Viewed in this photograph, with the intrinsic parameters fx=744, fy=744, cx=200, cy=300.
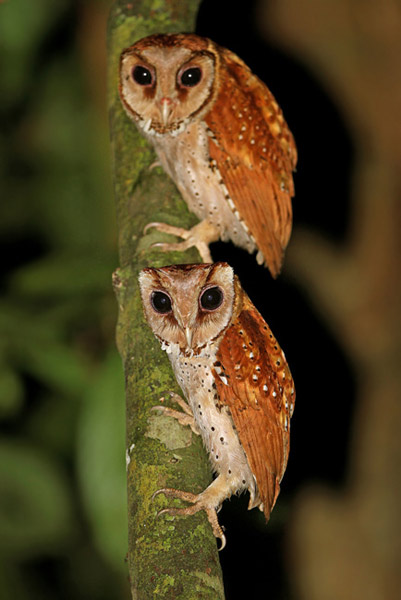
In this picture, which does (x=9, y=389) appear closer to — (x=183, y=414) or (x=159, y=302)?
(x=159, y=302)

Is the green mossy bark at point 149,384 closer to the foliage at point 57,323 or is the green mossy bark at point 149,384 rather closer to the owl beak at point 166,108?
the owl beak at point 166,108

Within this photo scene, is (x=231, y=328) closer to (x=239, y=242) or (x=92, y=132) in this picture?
(x=239, y=242)

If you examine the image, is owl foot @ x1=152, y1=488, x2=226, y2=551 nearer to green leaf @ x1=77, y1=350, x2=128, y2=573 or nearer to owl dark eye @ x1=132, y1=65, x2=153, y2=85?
green leaf @ x1=77, y1=350, x2=128, y2=573

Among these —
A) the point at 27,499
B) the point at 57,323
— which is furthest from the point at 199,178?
the point at 27,499

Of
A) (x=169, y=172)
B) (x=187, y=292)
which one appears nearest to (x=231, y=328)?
(x=187, y=292)

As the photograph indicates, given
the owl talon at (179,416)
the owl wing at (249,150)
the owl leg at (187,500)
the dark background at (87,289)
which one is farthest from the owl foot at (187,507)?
the owl wing at (249,150)

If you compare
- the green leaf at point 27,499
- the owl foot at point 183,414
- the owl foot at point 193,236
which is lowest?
the green leaf at point 27,499
